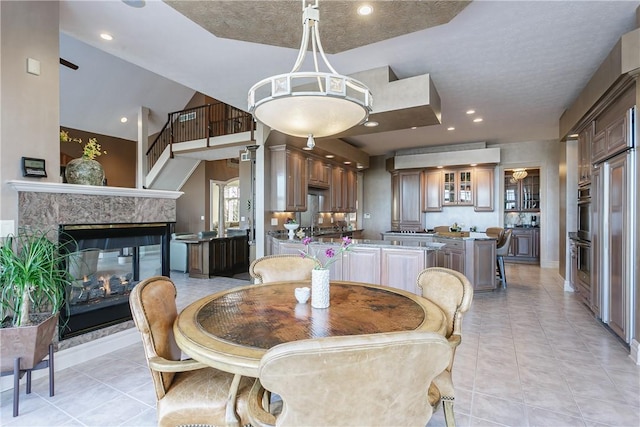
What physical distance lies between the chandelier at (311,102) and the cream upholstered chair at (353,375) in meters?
1.38

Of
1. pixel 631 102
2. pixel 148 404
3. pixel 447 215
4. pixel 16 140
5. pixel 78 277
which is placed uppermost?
pixel 631 102

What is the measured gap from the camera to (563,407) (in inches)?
82.0

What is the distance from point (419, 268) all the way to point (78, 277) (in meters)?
3.55

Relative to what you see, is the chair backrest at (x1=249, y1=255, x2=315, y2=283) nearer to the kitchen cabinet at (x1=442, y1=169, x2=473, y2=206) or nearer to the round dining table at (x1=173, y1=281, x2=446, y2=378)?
the round dining table at (x1=173, y1=281, x2=446, y2=378)

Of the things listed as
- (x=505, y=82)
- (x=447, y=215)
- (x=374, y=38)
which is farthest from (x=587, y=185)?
(x=447, y=215)

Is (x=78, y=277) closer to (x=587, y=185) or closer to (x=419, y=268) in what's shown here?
(x=419, y=268)

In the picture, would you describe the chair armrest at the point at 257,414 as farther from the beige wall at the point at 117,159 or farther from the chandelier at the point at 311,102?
the beige wall at the point at 117,159

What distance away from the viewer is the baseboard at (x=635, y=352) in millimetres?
2670

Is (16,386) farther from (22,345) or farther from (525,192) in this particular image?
(525,192)

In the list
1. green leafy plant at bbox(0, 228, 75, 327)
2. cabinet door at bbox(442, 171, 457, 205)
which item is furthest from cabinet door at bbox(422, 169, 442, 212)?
green leafy plant at bbox(0, 228, 75, 327)

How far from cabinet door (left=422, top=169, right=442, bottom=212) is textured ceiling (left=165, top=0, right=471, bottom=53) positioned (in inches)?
233

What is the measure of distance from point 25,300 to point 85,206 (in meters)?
0.95

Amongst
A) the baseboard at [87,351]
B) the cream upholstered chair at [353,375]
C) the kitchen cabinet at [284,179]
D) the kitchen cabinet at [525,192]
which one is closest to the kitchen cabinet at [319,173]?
the kitchen cabinet at [284,179]

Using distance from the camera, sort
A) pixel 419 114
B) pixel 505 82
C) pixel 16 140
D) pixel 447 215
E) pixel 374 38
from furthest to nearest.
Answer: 1. pixel 447 215
2. pixel 505 82
3. pixel 419 114
4. pixel 374 38
5. pixel 16 140
